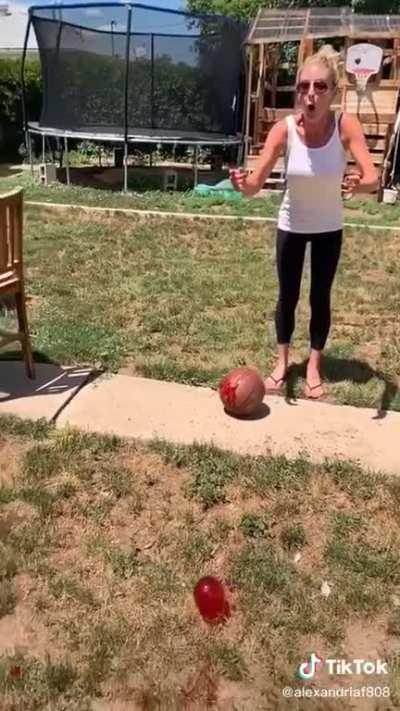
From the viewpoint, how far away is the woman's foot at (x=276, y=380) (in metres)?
4.50

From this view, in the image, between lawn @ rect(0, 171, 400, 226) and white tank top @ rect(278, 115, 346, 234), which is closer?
white tank top @ rect(278, 115, 346, 234)

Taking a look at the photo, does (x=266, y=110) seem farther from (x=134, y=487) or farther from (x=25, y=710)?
(x=25, y=710)

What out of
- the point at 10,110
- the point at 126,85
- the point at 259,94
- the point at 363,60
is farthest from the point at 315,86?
the point at 10,110

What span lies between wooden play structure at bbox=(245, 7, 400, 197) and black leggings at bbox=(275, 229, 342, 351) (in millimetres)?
7593

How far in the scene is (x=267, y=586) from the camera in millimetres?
2844

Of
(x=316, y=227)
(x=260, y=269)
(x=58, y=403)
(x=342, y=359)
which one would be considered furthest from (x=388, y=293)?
(x=58, y=403)

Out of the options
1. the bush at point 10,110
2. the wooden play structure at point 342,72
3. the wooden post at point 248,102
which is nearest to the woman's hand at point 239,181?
the wooden play structure at point 342,72

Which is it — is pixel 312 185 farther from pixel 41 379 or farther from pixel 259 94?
pixel 259 94

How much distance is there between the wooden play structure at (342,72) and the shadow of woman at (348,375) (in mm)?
7164

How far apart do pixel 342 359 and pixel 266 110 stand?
965cm

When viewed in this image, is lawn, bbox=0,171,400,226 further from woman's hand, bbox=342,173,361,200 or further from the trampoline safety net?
woman's hand, bbox=342,173,361,200

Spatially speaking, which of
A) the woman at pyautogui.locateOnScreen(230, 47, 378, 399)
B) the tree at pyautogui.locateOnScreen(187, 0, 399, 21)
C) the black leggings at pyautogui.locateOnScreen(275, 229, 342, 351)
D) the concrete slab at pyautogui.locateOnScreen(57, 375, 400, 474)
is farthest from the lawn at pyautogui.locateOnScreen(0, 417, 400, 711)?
the tree at pyautogui.locateOnScreen(187, 0, 399, 21)

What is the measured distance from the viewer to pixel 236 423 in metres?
4.06

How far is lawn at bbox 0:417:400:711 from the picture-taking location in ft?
7.91
